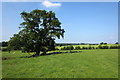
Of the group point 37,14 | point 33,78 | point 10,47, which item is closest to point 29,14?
point 37,14

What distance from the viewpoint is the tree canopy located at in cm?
2962

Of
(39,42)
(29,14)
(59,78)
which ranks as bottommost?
(59,78)

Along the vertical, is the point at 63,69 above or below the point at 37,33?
below

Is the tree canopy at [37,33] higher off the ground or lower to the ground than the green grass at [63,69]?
higher

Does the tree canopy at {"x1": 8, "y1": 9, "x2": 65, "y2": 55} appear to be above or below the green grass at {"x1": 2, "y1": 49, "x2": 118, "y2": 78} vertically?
above

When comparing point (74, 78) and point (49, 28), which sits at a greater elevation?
point (49, 28)

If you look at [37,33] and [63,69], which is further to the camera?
[37,33]

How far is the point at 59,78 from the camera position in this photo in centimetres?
959

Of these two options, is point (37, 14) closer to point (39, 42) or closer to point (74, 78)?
point (39, 42)

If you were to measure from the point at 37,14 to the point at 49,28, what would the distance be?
4999 mm

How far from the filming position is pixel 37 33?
3222cm

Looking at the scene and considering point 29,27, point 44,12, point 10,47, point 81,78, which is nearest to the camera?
point 81,78

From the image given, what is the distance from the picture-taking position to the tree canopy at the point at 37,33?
29.6 meters

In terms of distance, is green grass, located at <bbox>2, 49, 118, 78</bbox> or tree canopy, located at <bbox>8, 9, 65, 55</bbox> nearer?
green grass, located at <bbox>2, 49, 118, 78</bbox>
